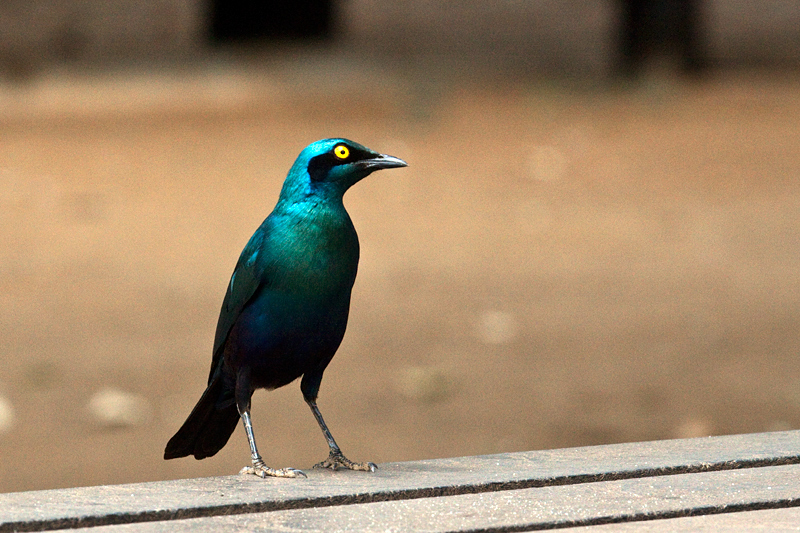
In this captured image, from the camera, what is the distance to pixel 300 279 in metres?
2.63

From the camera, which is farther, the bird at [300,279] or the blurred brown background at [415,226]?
the blurred brown background at [415,226]

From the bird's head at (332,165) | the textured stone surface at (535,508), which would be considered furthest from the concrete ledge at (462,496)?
the bird's head at (332,165)

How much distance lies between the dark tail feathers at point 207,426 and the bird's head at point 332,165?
0.50 metres

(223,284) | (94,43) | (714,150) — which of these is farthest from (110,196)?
(94,43)

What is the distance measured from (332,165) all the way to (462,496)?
0.72m

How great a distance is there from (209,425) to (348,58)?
12.4 meters

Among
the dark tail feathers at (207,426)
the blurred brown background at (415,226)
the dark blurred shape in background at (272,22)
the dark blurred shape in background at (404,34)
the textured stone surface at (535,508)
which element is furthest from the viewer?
the dark blurred shape in background at (272,22)

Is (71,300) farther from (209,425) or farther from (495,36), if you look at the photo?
(495,36)

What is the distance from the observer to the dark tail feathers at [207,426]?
9.50 feet

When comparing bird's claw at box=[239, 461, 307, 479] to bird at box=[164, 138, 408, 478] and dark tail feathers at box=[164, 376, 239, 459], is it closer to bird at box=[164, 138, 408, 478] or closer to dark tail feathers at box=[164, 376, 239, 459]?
bird at box=[164, 138, 408, 478]

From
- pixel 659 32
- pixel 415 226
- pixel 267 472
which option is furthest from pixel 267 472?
pixel 659 32

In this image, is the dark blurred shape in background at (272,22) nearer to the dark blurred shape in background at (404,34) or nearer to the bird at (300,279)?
the dark blurred shape in background at (404,34)

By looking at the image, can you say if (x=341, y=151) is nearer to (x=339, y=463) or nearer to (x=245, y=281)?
(x=245, y=281)

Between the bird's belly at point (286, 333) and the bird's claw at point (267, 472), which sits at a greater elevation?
the bird's belly at point (286, 333)
